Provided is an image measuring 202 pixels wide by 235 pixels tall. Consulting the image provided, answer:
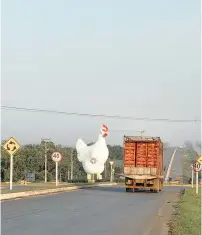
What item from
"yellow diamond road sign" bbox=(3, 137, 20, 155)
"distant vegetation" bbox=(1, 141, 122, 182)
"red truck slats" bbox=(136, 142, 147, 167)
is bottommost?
"distant vegetation" bbox=(1, 141, 122, 182)

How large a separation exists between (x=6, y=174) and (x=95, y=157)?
18.1 metres

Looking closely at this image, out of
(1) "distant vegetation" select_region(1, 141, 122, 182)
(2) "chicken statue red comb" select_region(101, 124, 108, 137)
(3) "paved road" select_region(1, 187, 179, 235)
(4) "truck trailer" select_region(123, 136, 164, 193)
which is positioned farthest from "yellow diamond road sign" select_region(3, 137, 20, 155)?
(1) "distant vegetation" select_region(1, 141, 122, 182)

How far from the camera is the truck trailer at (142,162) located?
115 feet

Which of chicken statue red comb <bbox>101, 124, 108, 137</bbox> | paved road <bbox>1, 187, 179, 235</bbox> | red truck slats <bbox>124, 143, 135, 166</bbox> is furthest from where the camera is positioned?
chicken statue red comb <bbox>101, 124, 108, 137</bbox>

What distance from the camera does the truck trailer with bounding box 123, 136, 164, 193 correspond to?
115 feet

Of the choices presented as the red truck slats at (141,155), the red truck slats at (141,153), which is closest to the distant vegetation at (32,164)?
the red truck slats at (141,153)

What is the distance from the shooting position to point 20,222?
14062mm

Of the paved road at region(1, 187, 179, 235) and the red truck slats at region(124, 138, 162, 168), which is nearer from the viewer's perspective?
the paved road at region(1, 187, 179, 235)

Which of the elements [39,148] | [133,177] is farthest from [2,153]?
[133,177]

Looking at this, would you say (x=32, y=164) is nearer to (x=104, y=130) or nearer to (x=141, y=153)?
(x=104, y=130)

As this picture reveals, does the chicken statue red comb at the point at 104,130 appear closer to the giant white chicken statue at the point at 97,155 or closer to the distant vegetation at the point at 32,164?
the giant white chicken statue at the point at 97,155

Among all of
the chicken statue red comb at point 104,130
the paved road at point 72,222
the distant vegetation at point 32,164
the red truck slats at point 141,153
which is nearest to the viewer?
the paved road at point 72,222

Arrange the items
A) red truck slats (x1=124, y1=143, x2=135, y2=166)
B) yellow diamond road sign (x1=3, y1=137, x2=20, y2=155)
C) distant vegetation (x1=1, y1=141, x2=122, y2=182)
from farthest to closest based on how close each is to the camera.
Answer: distant vegetation (x1=1, y1=141, x2=122, y2=182) → red truck slats (x1=124, y1=143, x2=135, y2=166) → yellow diamond road sign (x1=3, y1=137, x2=20, y2=155)

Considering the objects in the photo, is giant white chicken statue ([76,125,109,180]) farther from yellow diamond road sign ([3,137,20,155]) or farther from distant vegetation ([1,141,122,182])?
yellow diamond road sign ([3,137,20,155])
